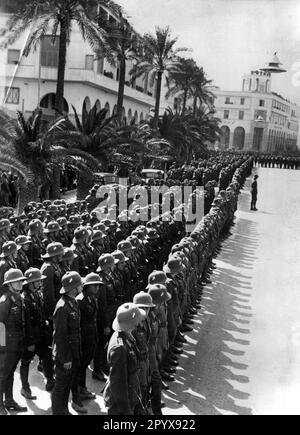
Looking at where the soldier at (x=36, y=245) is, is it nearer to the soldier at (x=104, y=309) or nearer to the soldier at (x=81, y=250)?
the soldier at (x=81, y=250)

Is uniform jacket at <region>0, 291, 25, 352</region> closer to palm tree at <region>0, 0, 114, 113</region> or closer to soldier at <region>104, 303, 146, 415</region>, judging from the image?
soldier at <region>104, 303, 146, 415</region>

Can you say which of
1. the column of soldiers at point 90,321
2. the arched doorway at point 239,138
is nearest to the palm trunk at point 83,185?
the column of soldiers at point 90,321

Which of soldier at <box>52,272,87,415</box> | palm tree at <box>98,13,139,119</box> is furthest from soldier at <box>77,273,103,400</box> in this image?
palm tree at <box>98,13,139,119</box>

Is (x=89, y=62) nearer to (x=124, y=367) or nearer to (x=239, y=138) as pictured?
(x=124, y=367)

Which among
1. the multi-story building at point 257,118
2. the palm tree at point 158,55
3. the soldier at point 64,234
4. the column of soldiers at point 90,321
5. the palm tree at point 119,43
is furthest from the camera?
the multi-story building at point 257,118

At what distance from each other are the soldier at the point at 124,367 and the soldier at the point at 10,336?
1.22 meters

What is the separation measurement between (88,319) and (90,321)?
0.04 m

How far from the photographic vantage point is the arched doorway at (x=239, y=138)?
215 ft

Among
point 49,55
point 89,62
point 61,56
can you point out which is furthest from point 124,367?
point 89,62

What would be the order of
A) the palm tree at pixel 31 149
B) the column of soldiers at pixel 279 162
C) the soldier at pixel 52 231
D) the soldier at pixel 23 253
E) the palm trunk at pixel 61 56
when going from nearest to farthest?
the soldier at pixel 23 253
the soldier at pixel 52 231
the palm tree at pixel 31 149
the palm trunk at pixel 61 56
the column of soldiers at pixel 279 162

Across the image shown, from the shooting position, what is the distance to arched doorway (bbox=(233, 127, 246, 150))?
2584 inches

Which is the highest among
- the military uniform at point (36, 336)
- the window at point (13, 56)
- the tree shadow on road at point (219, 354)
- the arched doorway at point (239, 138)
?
the window at point (13, 56)
